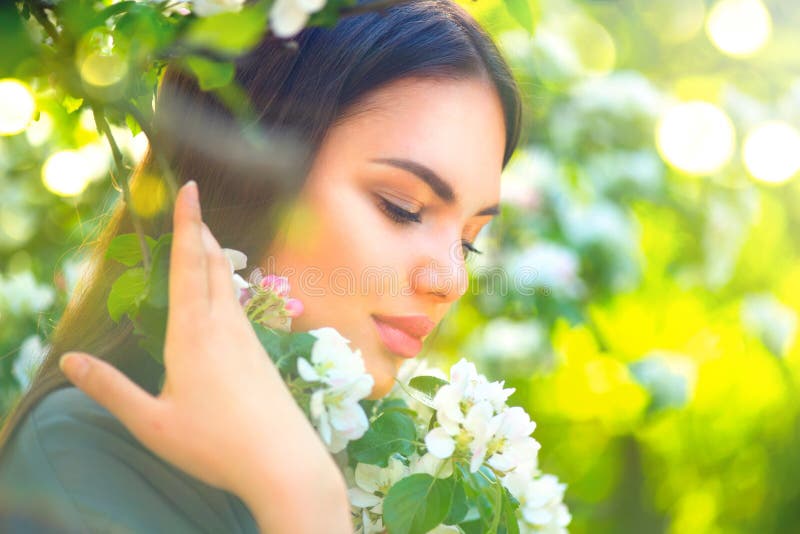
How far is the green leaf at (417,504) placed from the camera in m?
0.87

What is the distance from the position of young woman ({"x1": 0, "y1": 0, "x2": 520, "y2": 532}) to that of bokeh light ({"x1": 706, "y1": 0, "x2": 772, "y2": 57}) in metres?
1.93

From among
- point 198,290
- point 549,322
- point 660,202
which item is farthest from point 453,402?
point 660,202

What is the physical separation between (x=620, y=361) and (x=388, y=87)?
145cm

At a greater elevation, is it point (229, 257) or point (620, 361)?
point (229, 257)

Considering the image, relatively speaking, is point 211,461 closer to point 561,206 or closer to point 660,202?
point 561,206

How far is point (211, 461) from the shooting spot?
72 cm

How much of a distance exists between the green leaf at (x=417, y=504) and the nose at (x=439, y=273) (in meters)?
0.24

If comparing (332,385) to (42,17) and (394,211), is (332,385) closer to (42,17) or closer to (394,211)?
(394,211)

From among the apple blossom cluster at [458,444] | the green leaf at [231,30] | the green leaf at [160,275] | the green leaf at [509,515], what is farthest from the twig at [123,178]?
the green leaf at [509,515]

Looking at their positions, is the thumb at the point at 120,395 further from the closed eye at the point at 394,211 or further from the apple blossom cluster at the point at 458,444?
the closed eye at the point at 394,211

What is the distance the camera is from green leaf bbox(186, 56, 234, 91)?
2.47 ft

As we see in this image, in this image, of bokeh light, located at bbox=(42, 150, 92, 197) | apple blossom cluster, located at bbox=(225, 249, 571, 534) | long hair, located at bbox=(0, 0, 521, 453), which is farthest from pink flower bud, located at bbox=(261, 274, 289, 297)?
bokeh light, located at bbox=(42, 150, 92, 197)

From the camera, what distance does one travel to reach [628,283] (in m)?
2.23

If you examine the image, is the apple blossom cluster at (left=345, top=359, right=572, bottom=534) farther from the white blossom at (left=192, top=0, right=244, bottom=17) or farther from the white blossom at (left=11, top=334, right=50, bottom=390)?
the white blossom at (left=11, top=334, right=50, bottom=390)
